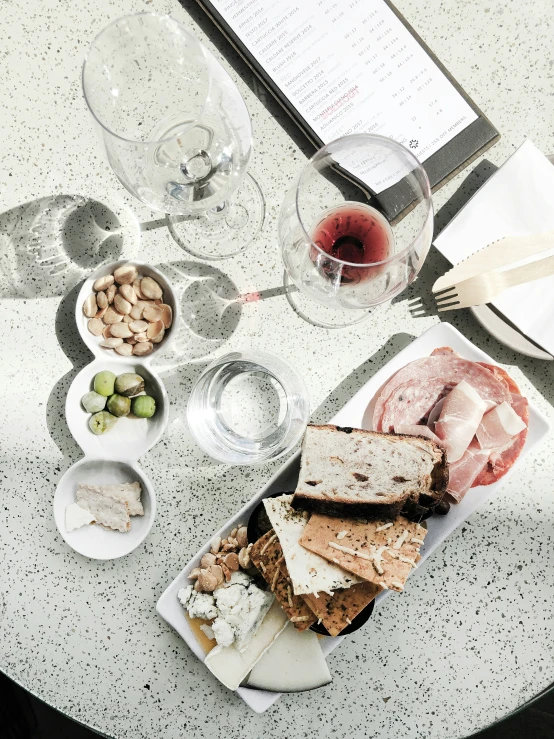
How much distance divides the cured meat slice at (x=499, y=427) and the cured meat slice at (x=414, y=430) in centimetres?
6

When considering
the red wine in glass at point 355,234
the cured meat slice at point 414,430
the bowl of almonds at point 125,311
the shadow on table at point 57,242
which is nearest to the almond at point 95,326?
the bowl of almonds at point 125,311

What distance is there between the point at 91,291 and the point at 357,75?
46 centimetres

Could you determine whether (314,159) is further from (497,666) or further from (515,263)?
(497,666)

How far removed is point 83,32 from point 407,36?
448mm

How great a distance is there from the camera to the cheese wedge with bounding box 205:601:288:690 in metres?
0.86

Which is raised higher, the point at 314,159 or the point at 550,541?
the point at 314,159

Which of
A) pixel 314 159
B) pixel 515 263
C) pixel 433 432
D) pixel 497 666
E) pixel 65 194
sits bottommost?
pixel 497 666

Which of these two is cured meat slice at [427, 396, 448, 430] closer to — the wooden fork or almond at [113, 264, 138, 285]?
the wooden fork

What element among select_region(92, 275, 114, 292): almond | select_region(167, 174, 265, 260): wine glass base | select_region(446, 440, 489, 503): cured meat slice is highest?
select_region(92, 275, 114, 292): almond

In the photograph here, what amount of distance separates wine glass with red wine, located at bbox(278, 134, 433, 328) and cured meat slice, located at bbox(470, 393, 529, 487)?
0.24m

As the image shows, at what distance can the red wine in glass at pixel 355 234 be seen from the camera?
875 millimetres

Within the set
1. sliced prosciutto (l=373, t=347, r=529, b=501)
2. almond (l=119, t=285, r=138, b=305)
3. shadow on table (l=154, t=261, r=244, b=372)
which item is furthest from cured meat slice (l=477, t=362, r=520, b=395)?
almond (l=119, t=285, r=138, b=305)

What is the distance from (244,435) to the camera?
3.16 feet

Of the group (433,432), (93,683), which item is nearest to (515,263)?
(433,432)
